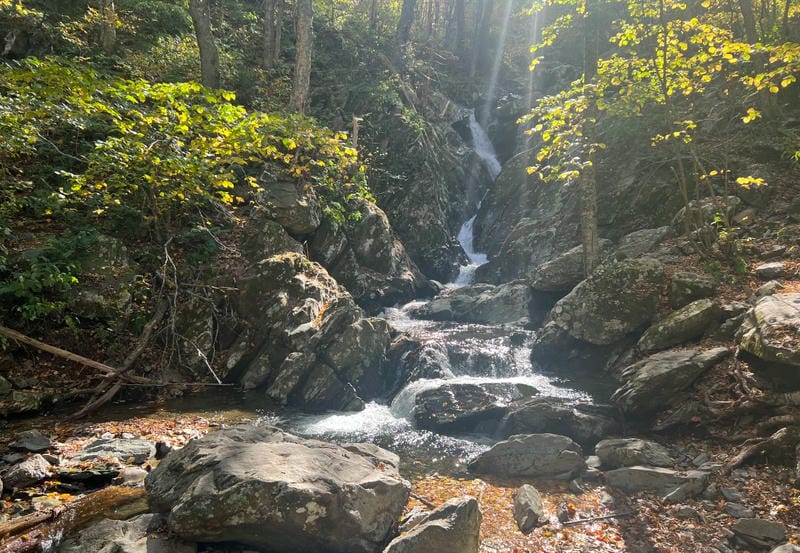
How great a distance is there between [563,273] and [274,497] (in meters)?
11.4

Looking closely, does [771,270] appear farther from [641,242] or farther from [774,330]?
[641,242]

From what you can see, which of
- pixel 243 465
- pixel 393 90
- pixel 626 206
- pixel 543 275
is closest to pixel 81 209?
pixel 243 465

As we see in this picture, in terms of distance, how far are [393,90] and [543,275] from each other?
49.0 ft

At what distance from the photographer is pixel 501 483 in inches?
251

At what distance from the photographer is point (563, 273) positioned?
13320 mm

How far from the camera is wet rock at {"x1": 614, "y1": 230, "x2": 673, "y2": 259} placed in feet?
40.6

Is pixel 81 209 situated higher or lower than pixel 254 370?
higher

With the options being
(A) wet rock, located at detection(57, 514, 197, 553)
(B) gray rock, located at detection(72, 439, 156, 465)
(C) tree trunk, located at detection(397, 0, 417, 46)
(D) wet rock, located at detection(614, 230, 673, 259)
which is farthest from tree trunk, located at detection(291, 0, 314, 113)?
(C) tree trunk, located at detection(397, 0, 417, 46)

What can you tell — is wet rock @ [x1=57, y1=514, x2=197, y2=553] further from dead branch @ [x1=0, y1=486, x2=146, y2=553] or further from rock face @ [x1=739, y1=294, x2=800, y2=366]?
rock face @ [x1=739, y1=294, x2=800, y2=366]

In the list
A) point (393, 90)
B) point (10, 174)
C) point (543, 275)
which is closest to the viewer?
point (10, 174)

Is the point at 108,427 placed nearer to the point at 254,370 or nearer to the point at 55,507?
the point at 55,507

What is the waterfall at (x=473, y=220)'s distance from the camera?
2023 cm

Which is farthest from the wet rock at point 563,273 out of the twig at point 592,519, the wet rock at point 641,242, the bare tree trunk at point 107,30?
the bare tree trunk at point 107,30

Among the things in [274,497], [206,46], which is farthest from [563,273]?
[206,46]
